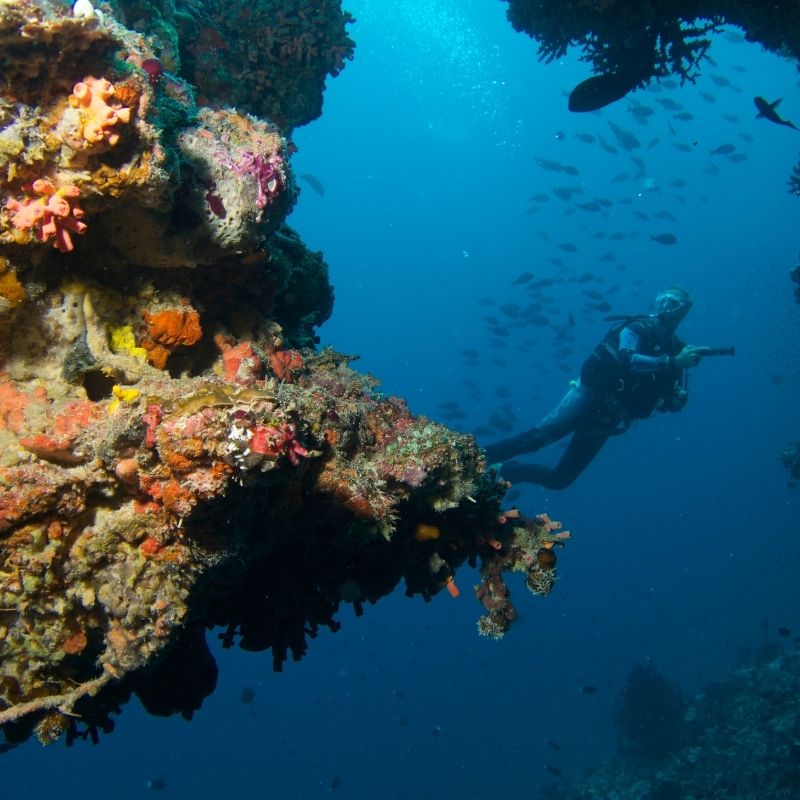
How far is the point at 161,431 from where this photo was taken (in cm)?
234

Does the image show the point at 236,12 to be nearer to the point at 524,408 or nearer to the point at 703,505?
the point at 703,505

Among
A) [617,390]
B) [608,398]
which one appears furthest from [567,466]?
[617,390]

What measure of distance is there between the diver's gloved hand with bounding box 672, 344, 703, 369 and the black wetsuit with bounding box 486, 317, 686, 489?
0.51 ft

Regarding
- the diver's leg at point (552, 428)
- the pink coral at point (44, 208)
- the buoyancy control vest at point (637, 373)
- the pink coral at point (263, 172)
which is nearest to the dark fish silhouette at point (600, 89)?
the pink coral at point (263, 172)

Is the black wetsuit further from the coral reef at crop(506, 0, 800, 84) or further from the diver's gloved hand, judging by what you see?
the coral reef at crop(506, 0, 800, 84)

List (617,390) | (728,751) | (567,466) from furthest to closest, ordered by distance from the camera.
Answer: (728,751)
(567,466)
(617,390)

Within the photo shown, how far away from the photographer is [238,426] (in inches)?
88.4

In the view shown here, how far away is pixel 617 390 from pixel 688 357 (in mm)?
1839

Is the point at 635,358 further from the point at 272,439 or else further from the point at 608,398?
the point at 272,439

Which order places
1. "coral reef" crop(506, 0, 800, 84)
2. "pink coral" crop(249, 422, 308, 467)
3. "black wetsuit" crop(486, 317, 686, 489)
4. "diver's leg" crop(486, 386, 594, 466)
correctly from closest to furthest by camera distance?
"pink coral" crop(249, 422, 308, 467) < "coral reef" crop(506, 0, 800, 84) < "black wetsuit" crop(486, 317, 686, 489) < "diver's leg" crop(486, 386, 594, 466)

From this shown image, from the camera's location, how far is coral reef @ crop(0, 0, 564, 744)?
2.46m

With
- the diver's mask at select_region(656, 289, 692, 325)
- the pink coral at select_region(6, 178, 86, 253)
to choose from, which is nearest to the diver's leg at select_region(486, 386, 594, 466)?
the diver's mask at select_region(656, 289, 692, 325)

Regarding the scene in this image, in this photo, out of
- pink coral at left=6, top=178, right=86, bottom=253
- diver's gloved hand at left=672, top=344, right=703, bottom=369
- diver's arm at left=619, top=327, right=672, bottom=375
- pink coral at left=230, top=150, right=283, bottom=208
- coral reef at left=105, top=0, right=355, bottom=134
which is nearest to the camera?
pink coral at left=6, top=178, right=86, bottom=253

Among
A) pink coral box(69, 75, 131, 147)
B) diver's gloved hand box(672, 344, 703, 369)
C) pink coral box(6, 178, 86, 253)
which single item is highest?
diver's gloved hand box(672, 344, 703, 369)
